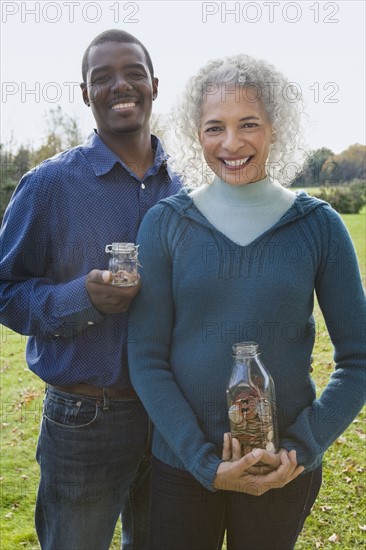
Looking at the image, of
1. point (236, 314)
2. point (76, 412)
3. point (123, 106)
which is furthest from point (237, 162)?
point (76, 412)

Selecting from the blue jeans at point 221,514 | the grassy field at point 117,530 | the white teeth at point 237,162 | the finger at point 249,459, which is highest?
the white teeth at point 237,162

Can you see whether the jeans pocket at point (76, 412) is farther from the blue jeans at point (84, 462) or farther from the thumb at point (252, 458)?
the thumb at point (252, 458)

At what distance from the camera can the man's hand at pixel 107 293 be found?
84.4 inches

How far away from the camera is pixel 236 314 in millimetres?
2166

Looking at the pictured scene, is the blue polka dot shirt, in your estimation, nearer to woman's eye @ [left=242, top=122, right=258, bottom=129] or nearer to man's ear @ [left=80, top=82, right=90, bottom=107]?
man's ear @ [left=80, top=82, right=90, bottom=107]

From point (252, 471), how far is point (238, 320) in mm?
520

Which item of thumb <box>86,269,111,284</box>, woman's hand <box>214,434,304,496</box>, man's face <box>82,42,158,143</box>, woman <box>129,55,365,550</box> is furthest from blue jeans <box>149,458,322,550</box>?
man's face <box>82,42,158,143</box>

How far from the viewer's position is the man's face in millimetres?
2570

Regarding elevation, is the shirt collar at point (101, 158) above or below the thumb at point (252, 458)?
above

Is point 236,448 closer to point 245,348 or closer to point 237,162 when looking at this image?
point 245,348

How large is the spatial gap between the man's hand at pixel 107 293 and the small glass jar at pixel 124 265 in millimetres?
21

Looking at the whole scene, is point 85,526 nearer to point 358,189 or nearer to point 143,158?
point 143,158

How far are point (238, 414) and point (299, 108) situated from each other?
1.22m

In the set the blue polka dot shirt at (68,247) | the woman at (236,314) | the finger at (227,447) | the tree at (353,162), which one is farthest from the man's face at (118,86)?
the tree at (353,162)
